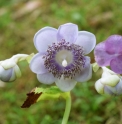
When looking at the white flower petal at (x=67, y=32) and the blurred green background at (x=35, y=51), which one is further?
the blurred green background at (x=35, y=51)

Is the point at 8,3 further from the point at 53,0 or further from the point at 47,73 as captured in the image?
the point at 47,73

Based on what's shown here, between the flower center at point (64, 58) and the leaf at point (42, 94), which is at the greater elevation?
the flower center at point (64, 58)

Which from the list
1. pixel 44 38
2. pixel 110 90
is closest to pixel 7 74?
pixel 44 38

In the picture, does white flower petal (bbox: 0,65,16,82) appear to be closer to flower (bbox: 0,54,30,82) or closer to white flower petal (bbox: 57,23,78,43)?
flower (bbox: 0,54,30,82)

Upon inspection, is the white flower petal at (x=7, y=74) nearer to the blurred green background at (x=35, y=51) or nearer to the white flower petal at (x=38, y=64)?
the white flower petal at (x=38, y=64)

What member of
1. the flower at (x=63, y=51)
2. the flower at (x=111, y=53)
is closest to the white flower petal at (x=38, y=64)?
the flower at (x=63, y=51)

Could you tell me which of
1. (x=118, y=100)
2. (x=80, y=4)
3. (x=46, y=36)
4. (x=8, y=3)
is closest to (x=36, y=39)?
(x=46, y=36)
